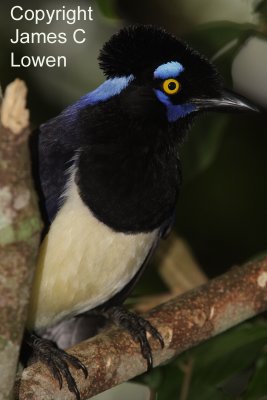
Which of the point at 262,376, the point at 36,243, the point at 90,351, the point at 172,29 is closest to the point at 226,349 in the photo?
the point at 262,376

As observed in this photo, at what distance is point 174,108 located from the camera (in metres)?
4.20

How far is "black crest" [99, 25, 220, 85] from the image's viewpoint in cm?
398

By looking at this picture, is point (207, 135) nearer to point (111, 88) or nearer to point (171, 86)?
point (171, 86)

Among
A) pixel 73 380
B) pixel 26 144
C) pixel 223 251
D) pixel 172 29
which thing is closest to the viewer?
pixel 26 144

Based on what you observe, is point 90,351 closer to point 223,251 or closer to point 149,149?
point 149,149

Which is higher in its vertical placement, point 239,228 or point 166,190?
point 166,190

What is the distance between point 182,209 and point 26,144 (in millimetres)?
3790

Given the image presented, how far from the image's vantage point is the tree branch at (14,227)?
92.3 inches

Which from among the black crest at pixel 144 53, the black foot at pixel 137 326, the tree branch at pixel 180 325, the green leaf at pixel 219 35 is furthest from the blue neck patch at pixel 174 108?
the black foot at pixel 137 326

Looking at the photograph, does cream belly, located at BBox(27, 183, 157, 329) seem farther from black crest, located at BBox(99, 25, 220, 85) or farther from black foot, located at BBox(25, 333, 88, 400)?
black crest, located at BBox(99, 25, 220, 85)

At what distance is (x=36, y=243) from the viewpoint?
98.3 inches

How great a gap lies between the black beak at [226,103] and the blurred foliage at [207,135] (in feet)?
1.59

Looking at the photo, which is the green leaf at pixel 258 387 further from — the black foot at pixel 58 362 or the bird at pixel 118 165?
the black foot at pixel 58 362

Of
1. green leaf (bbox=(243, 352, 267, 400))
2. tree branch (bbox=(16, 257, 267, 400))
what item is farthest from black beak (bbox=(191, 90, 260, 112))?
green leaf (bbox=(243, 352, 267, 400))
